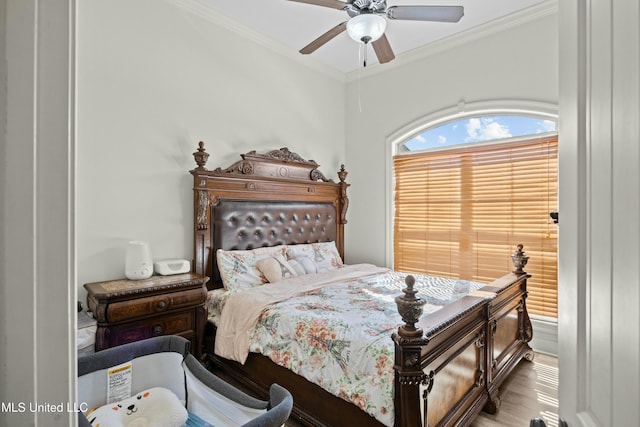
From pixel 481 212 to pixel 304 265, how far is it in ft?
6.70

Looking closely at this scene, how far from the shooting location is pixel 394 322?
6.42 feet

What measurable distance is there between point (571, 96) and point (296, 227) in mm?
3211

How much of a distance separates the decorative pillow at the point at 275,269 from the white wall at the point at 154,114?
704 millimetres

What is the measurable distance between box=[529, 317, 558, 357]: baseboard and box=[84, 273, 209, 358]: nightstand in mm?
3143

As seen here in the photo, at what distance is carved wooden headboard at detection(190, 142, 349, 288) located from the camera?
9.62 ft

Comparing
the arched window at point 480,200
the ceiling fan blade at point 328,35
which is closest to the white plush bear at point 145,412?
the ceiling fan blade at point 328,35

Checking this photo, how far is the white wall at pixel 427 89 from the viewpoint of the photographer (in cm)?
307

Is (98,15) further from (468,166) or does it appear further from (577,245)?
(468,166)

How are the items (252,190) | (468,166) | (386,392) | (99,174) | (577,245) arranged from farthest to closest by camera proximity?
(468,166)
(252,190)
(99,174)
(386,392)
(577,245)

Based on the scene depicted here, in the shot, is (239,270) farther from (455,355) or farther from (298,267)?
(455,355)

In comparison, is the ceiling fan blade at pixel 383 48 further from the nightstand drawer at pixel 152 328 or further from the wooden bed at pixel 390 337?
the nightstand drawer at pixel 152 328

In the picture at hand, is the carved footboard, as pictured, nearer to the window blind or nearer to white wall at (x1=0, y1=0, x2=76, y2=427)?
the window blind

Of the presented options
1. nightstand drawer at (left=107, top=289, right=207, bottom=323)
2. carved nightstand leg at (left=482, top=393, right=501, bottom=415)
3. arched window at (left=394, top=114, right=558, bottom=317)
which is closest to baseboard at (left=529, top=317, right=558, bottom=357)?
arched window at (left=394, top=114, right=558, bottom=317)

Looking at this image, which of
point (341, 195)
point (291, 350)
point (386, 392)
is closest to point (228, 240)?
point (291, 350)
